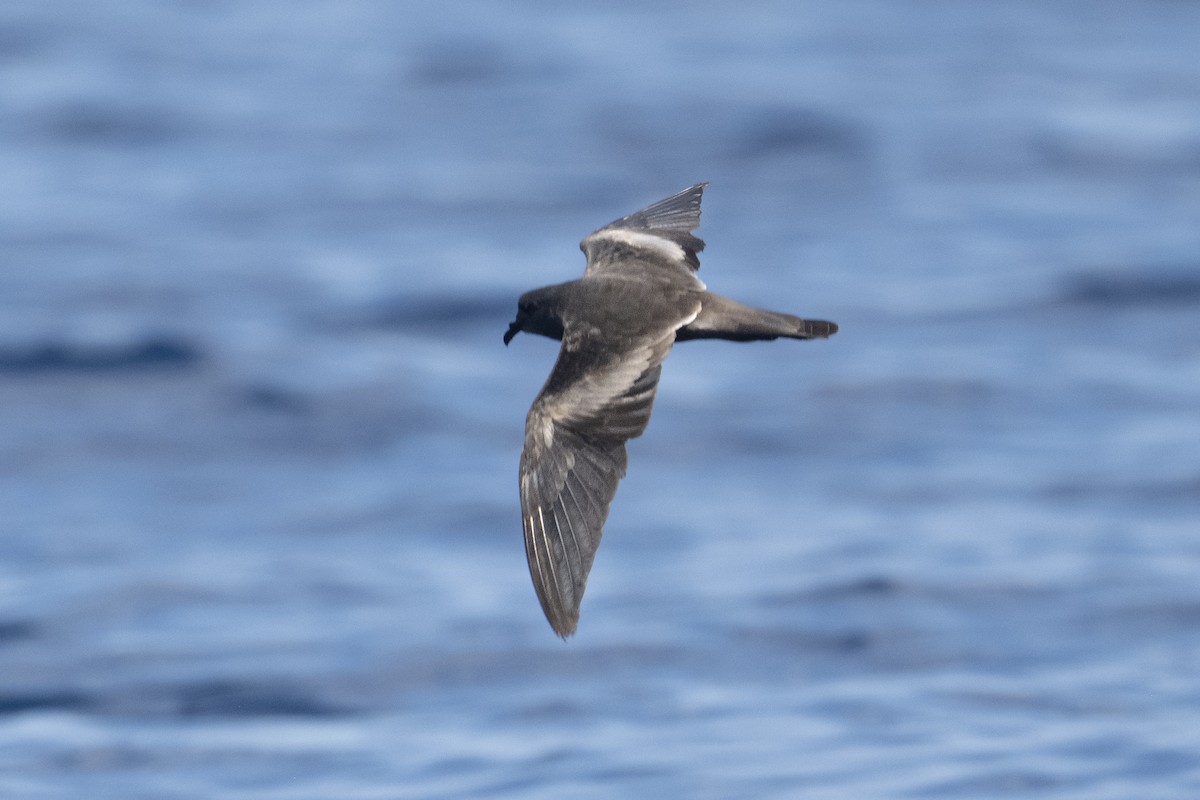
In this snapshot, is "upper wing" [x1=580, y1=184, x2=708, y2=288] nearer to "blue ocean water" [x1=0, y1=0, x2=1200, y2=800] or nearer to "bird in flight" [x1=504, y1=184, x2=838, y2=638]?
"bird in flight" [x1=504, y1=184, x2=838, y2=638]

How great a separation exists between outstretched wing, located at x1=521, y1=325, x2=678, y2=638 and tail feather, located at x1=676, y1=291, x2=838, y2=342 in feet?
0.98

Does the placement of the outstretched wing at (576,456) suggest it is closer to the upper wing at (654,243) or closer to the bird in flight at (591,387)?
the bird in flight at (591,387)

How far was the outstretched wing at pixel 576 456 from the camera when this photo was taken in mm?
6496

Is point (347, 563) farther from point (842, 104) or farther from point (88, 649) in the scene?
point (842, 104)

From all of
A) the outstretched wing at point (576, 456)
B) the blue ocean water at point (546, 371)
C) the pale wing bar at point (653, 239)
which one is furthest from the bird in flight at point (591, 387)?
the blue ocean water at point (546, 371)

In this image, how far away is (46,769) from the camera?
1438 cm

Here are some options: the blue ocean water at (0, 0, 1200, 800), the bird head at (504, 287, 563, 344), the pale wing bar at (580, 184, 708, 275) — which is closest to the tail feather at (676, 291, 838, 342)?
the bird head at (504, 287, 563, 344)

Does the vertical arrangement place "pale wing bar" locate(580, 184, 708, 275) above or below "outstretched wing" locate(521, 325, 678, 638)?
above

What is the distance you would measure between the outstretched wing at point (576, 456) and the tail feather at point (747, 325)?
11.8 inches

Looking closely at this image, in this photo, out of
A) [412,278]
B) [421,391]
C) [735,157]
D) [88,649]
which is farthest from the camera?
[735,157]

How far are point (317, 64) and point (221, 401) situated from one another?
12039 mm

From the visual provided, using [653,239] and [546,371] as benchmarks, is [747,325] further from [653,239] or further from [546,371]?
[546,371]

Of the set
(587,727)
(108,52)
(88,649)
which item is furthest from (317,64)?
(587,727)

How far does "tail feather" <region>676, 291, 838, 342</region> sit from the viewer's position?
23.5 ft
